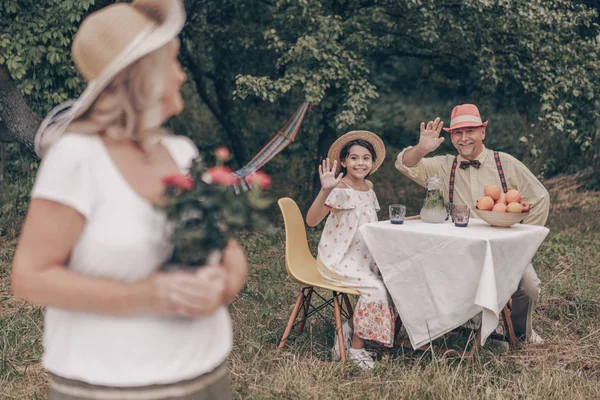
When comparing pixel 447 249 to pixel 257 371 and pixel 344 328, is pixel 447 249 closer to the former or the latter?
pixel 344 328

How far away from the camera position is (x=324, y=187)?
344 cm

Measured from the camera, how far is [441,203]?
360 centimetres

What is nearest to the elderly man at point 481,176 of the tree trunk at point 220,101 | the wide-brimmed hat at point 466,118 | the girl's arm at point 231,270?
the wide-brimmed hat at point 466,118

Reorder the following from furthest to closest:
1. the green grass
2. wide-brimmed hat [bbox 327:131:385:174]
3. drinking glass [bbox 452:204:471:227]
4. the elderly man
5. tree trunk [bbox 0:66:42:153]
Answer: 1. tree trunk [bbox 0:66:42:153]
2. wide-brimmed hat [bbox 327:131:385:174]
3. the elderly man
4. drinking glass [bbox 452:204:471:227]
5. the green grass

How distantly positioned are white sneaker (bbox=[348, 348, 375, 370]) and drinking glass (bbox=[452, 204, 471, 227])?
0.83m

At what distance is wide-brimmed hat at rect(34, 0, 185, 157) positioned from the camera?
3.62 feet

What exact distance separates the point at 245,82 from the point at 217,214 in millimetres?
4998

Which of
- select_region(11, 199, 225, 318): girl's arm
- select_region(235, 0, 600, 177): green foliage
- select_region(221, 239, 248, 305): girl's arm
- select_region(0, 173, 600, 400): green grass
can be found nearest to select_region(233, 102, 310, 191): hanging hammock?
select_region(235, 0, 600, 177): green foliage

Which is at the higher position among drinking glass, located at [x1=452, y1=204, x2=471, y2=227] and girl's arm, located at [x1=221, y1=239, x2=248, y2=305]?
girl's arm, located at [x1=221, y1=239, x2=248, y2=305]

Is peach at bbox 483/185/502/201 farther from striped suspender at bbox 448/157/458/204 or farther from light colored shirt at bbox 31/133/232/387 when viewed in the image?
light colored shirt at bbox 31/133/232/387

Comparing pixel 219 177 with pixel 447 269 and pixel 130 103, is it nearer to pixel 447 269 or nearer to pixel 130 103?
pixel 130 103

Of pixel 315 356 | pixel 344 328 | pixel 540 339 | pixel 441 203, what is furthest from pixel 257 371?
pixel 540 339

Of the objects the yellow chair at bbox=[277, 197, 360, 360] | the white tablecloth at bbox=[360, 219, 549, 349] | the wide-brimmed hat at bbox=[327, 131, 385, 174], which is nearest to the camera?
the white tablecloth at bbox=[360, 219, 549, 349]

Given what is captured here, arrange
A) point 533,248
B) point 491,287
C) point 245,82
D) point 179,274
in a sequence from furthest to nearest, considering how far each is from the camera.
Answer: point 245,82 → point 533,248 → point 491,287 → point 179,274
